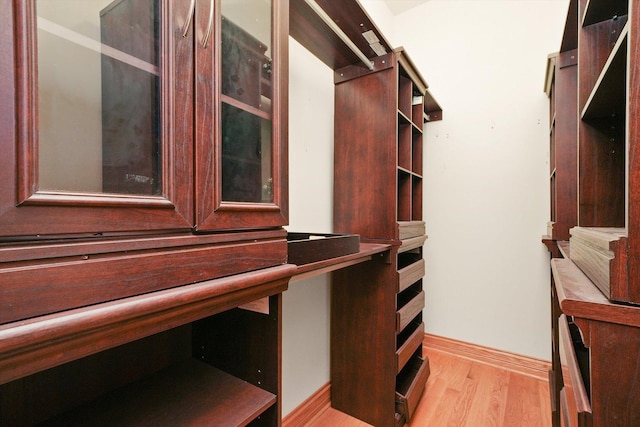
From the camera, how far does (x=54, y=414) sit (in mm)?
725

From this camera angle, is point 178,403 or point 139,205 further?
point 178,403

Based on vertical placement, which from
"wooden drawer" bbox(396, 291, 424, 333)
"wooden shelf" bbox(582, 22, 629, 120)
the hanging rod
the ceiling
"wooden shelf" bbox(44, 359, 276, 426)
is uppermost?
the ceiling

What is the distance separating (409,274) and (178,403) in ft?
4.24

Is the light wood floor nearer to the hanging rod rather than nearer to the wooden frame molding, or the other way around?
the wooden frame molding

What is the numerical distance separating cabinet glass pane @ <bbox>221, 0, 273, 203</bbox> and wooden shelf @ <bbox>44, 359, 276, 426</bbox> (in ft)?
1.86

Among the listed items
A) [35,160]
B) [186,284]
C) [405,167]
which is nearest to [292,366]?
[186,284]

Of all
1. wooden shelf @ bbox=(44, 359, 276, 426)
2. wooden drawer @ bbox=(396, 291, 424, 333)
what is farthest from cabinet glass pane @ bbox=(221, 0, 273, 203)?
wooden drawer @ bbox=(396, 291, 424, 333)

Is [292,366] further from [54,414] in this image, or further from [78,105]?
[78,105]

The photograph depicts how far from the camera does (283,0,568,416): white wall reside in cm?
202

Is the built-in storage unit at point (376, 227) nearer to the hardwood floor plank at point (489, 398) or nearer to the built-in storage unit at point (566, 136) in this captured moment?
the hardwood floor plank at point (489, 398)

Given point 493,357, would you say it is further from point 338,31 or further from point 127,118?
point 127,118

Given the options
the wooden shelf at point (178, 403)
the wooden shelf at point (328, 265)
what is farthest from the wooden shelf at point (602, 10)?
the wooden shelf at point (178, 403)

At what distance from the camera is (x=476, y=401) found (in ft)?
5.88

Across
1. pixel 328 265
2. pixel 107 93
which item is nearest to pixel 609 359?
pixel 328 265
